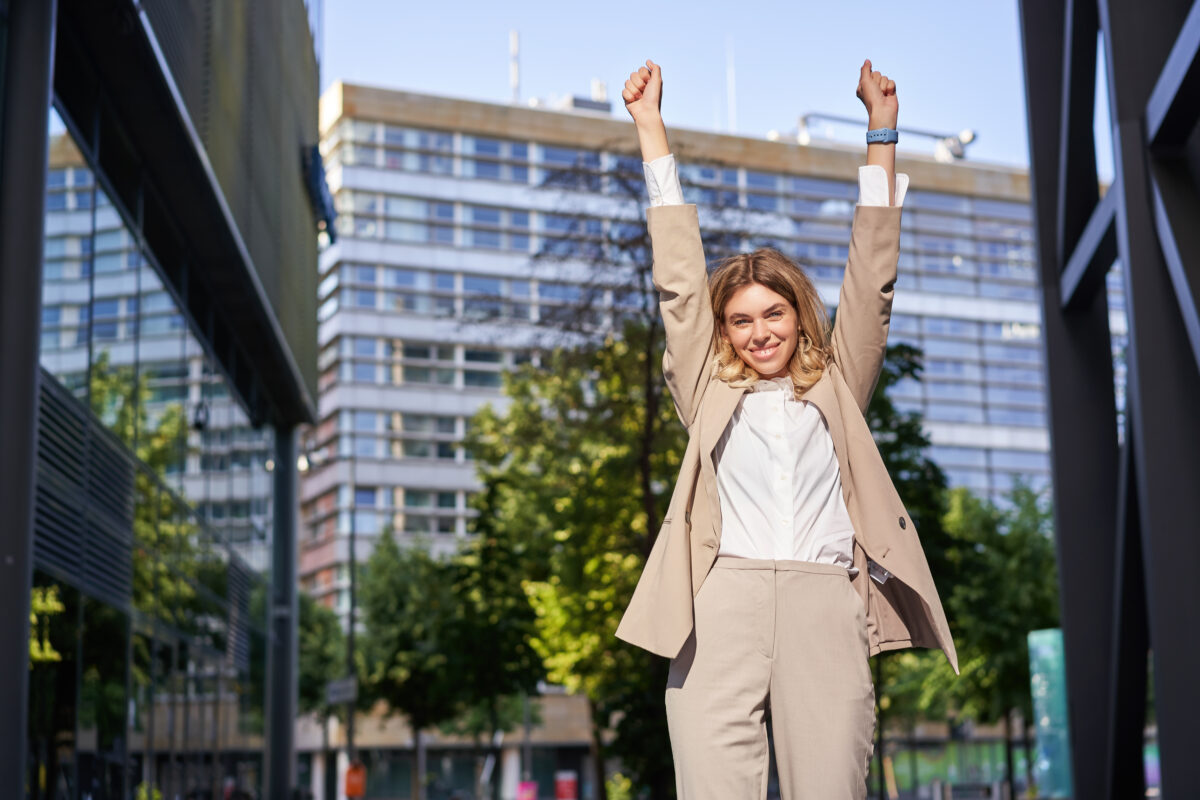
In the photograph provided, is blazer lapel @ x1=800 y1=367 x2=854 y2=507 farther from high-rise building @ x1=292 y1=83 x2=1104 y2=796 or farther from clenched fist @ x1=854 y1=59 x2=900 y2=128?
high-rise building @ x1=292 y1=83 x2=1104 y2=796

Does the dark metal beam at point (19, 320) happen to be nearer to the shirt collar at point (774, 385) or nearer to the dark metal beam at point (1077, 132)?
the shirt collar at point (774, 385)

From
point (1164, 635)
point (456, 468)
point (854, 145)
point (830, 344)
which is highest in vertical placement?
point (854, 145)

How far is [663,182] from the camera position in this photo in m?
3.53

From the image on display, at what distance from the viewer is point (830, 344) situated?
359 cm

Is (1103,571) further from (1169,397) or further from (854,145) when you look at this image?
(854,145)

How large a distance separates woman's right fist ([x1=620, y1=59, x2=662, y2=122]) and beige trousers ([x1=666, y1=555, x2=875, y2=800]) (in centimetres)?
113

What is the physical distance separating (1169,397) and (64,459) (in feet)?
24.1

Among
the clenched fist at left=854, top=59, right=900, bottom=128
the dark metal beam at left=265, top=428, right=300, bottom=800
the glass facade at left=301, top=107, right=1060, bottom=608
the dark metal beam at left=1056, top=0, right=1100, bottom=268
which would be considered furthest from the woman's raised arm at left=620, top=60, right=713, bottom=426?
the glass facade at left=301, top=107, right=1060, bottom=608

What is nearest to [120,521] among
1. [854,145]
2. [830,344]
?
[830,344]

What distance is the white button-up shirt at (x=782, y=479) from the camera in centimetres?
327

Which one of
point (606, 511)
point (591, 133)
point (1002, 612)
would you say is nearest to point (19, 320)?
point (606, 511)

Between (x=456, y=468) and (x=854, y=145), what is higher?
(x=854, y=145)

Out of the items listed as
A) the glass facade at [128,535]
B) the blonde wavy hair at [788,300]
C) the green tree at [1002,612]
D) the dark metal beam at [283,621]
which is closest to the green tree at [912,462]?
the green tree at [1002,612]

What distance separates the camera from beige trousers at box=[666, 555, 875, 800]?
3.10 m
